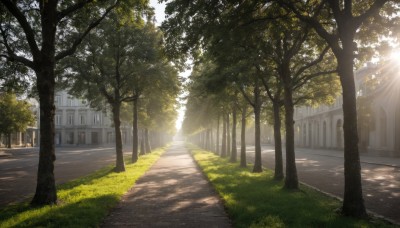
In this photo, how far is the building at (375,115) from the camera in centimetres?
2357

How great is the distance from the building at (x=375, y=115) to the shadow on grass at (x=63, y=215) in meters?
17.6

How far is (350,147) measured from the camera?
908 centimetres

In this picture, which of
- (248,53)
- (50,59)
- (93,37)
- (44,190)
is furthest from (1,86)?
(248,53)

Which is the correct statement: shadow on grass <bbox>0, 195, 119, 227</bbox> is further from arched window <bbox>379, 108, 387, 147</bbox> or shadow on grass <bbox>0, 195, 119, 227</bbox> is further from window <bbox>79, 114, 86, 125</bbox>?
window <bbox>79, 114, 86, 125</bbox>

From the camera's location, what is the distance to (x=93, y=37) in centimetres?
1881

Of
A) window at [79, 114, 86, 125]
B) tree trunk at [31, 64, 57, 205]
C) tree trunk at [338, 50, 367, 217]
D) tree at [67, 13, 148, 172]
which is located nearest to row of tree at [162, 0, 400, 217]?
tree trunk at [338, 50, 367, 217]

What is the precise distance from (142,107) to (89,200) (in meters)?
21.0

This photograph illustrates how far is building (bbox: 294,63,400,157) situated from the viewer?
2357cm

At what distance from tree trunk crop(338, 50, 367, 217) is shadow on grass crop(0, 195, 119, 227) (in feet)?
19.4

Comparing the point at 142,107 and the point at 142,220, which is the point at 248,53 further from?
the point at 142,107

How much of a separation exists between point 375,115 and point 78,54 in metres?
32.0

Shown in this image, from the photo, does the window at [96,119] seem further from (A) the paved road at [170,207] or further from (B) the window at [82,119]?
(A) the paved road at [170,207]

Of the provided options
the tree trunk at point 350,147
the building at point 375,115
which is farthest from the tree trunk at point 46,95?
the building at point 375,115

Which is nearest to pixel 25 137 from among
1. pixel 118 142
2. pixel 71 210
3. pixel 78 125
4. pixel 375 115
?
pixel 78 125
